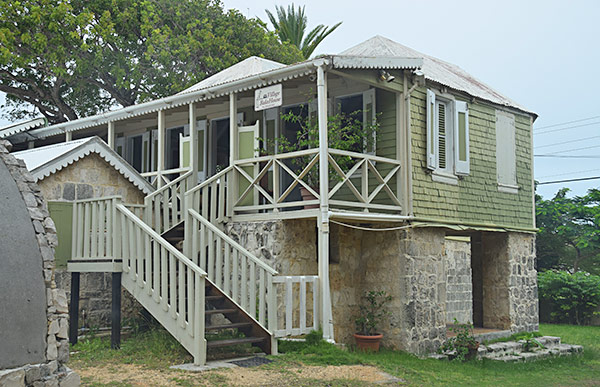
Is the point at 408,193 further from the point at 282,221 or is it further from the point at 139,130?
the point at 139,130

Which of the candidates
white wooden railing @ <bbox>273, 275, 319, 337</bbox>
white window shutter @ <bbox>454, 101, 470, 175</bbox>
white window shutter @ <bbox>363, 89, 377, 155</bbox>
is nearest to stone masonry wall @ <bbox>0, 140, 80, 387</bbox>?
white wooden railing @ <bbox>273, 275, 319, 337</bbox>

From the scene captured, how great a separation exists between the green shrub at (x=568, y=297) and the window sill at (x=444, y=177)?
9.15 metres

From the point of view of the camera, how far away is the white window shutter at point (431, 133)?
12290mm

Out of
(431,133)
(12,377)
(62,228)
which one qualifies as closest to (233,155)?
(62,228)

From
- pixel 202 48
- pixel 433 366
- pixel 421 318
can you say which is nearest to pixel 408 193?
pixel 421 318

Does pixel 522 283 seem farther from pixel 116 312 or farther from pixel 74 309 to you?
pixel 74 309

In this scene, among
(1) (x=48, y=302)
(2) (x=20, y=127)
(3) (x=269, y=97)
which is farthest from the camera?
(2) (x=20, y=127)

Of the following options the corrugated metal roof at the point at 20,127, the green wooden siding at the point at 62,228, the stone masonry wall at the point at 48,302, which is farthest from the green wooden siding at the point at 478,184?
the corrugated metal roof at the point at 20,127

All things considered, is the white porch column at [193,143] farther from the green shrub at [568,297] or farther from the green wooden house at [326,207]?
the green shrub at [568,297]

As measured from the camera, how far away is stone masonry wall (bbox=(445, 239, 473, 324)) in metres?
16.7

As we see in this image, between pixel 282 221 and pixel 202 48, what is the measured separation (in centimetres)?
1232

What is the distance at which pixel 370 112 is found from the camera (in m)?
12.2

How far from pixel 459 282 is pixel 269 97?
836 centimetres

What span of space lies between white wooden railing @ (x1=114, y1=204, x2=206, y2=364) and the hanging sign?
2978 millimetres
